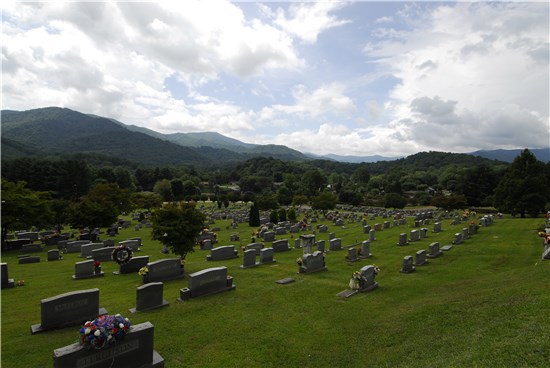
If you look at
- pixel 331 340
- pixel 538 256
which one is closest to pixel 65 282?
pixel 331 340

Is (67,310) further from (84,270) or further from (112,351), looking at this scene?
(84,270)

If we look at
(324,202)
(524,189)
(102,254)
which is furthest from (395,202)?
(102,254)

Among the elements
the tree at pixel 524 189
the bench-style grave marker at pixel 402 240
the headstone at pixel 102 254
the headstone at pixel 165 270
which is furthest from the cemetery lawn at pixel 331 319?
the tree at pixel 524 189

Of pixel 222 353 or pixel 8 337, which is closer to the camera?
pixel 222 353

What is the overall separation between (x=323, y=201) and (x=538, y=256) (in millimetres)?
35435

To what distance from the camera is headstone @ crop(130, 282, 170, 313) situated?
1118 cm

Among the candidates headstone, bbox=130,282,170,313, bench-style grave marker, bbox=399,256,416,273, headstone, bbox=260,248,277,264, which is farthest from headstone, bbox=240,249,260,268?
bench-style grave marker, bbox=399,256,416,273

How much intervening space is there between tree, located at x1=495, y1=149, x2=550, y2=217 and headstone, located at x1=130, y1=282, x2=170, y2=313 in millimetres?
45747

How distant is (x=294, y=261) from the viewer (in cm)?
2027

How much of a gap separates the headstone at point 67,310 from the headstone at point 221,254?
33.7 ft

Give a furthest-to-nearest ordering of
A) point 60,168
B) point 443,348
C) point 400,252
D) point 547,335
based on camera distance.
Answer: point 60,168
point 400,252
point 443,348
point 547,335

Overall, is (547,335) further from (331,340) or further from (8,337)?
(8,337)

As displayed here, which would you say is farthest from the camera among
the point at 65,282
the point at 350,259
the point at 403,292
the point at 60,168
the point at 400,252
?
the point at 60,168

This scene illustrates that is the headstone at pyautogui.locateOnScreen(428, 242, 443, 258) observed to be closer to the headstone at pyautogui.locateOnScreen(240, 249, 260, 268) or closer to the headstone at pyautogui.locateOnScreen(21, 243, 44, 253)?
the headstone at pyautogui.locateOnScreen(240, 249, 260, 268)
